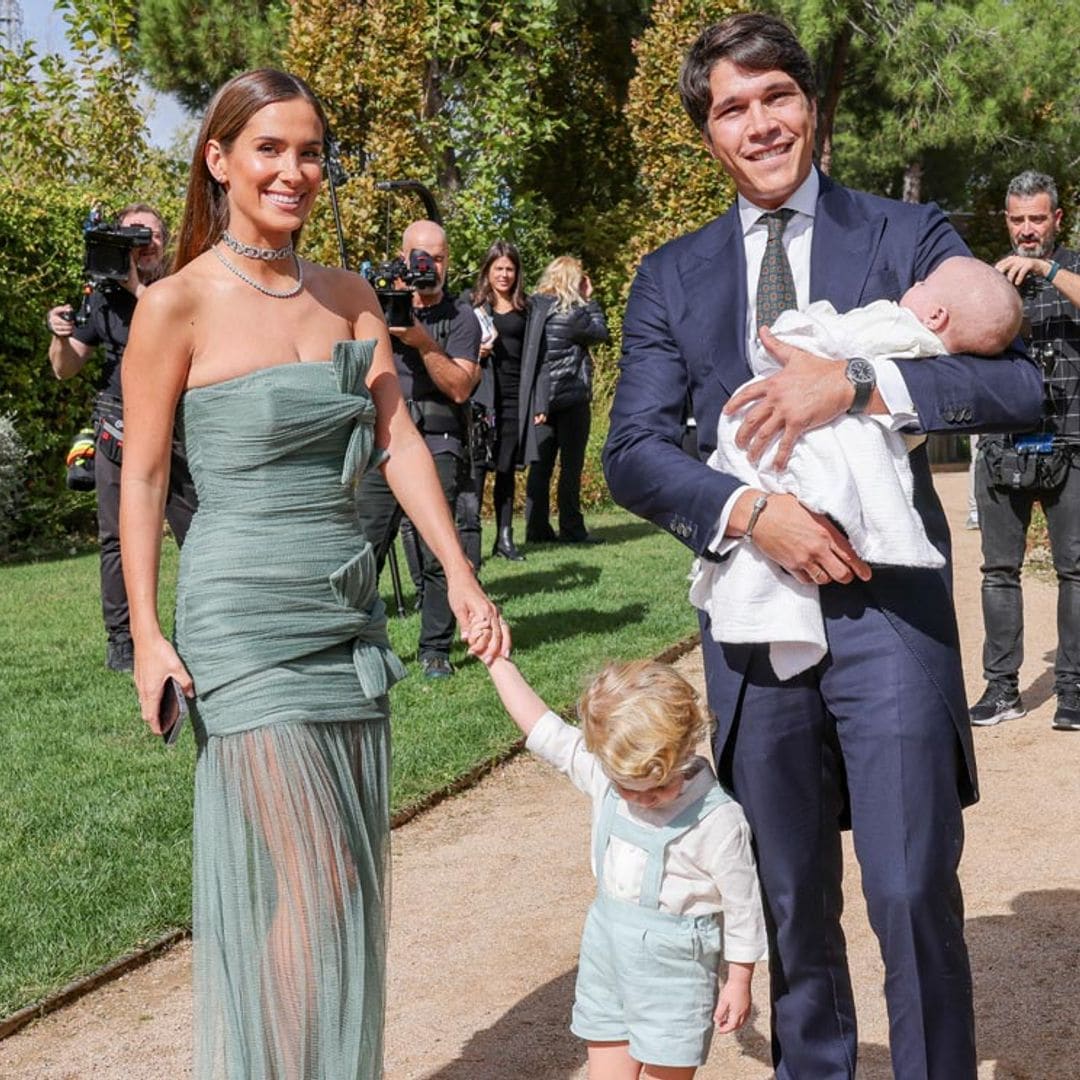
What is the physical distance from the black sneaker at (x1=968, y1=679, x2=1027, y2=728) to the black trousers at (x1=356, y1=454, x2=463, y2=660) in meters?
2.59

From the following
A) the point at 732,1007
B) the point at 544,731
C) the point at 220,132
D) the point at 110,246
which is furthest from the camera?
the point at 110,246

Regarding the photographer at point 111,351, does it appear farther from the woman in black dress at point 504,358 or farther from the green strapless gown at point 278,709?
the green strapless gown at point 278,709

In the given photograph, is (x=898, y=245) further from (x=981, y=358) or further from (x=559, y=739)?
(x=559, y=739)

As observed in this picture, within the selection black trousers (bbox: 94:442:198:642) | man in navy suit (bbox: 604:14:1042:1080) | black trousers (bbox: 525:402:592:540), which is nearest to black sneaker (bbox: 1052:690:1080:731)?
black trousers (bbox: 94:442:198:642)

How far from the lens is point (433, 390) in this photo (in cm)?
848

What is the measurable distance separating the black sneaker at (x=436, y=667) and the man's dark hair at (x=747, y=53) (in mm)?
5332

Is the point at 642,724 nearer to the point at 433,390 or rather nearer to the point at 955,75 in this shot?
the point at 433,390

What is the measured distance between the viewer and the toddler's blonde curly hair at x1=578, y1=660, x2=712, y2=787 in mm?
3033

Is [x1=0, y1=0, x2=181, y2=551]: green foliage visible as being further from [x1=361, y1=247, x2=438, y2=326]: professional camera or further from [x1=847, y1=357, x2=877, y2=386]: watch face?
[x1=847, y1=357, x2=877, y2=386]: watch face

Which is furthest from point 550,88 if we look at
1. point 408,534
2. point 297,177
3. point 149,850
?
point 297,177

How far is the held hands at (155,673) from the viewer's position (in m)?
3.16

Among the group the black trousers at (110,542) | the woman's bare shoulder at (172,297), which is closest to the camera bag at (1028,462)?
the black trousers at (110,542)

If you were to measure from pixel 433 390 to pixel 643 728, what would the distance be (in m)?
5.61

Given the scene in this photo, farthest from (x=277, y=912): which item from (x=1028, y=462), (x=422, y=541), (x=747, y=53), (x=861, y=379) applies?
(x=422, y=541)
